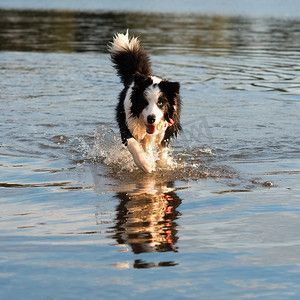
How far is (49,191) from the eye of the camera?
5.85m

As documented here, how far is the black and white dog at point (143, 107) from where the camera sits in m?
6.32

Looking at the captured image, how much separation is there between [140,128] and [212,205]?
1782 millimetres

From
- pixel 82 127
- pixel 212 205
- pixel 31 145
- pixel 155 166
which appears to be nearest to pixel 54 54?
pixel 82 127

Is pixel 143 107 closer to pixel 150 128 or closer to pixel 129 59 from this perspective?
pixel 150 128

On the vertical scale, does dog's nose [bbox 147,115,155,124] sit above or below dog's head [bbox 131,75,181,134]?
below

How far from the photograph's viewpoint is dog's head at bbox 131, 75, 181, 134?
6281 mm

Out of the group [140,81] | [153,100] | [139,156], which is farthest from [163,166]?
[140,81]

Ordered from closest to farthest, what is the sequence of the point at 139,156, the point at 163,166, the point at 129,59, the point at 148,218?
the point at 148,218
the point at 139,156
the point at 163,166
the point at 129,59

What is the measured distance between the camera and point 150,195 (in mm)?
5879

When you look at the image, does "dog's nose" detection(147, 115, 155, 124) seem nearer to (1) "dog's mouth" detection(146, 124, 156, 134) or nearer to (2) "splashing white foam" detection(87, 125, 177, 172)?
(1) "dog's mouth" detection(146, 124, 156, 134)

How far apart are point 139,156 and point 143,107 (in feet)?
2.04

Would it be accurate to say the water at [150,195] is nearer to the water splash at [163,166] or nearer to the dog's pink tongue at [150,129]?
the water splash at [163,166]

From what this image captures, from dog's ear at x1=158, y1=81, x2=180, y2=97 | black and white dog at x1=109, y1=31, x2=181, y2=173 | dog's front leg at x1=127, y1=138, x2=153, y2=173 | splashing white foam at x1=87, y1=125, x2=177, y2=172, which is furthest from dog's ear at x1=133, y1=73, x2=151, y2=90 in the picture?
splashing white foam at x1=87, y1=125, x2=177, y2=172

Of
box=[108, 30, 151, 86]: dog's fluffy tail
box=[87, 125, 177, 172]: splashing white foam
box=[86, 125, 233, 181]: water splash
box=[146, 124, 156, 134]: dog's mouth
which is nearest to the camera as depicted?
box=[146, 124, 156, 134]: dog's mouth
